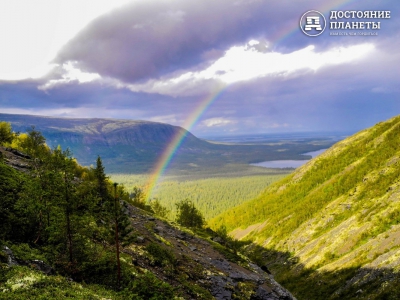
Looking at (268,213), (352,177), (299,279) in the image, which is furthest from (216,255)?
(268,213)

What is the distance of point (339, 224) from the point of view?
85.4m

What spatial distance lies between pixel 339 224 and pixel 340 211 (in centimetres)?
1150

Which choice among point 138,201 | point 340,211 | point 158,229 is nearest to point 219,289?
point 158,229

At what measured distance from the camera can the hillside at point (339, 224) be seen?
4971 centimetres

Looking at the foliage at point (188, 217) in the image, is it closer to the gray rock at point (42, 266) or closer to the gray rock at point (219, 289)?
the gray rock at point (219, 289)

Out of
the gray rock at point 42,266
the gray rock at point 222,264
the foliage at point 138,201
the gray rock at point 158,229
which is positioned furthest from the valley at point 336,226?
the gray rock at point 42,266

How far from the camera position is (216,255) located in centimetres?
5472

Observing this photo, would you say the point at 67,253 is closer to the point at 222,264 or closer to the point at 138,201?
A: the point at 222,264

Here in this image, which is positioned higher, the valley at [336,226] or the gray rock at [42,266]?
the gray rock at [42,266]

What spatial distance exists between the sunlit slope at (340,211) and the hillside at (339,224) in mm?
269

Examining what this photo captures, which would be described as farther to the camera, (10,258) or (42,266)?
(42,266)

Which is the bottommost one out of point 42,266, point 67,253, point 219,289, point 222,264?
point 222,264

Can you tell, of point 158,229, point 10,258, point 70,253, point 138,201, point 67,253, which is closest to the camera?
point 10,258

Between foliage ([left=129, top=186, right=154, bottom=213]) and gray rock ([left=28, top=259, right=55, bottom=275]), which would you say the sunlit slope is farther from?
foliage ([left=129, top=186, right=154, bottom=213])
